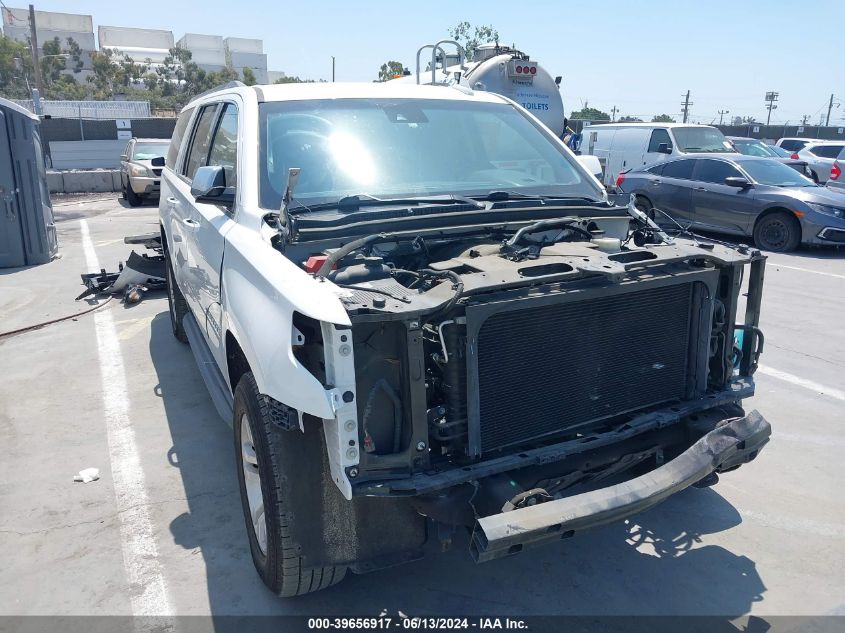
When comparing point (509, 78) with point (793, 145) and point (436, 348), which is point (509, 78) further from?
point (793, 145)

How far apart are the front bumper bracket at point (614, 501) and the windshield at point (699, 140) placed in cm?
1337

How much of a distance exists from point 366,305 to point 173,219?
3.62 metres

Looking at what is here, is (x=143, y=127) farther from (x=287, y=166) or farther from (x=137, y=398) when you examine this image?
(x=287, y=166)

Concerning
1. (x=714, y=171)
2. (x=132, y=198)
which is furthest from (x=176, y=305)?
(x=132, y=198)

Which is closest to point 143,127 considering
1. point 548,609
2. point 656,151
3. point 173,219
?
point 656,151

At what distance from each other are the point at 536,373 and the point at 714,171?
11.0m

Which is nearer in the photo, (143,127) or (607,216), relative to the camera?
(607,216)

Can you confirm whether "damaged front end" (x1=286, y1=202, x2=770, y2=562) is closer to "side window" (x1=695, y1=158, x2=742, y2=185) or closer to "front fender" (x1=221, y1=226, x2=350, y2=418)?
"front fender" (x1=221, y1=226, x2=350, y2=418)

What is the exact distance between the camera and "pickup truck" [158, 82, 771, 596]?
2.45 metres

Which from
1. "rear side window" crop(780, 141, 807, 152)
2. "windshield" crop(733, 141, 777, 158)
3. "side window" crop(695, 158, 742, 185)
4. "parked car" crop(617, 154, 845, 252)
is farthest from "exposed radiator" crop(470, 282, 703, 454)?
"rear side window" crop(780, 141, 807, 152)

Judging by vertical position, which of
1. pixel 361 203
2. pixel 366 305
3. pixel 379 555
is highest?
pixel 361 203

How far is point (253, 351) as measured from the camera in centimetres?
273

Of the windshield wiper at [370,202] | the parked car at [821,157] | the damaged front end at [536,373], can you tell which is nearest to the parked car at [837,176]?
the parked car at [821,157]

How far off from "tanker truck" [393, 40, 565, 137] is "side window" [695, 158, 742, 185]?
294 cm
